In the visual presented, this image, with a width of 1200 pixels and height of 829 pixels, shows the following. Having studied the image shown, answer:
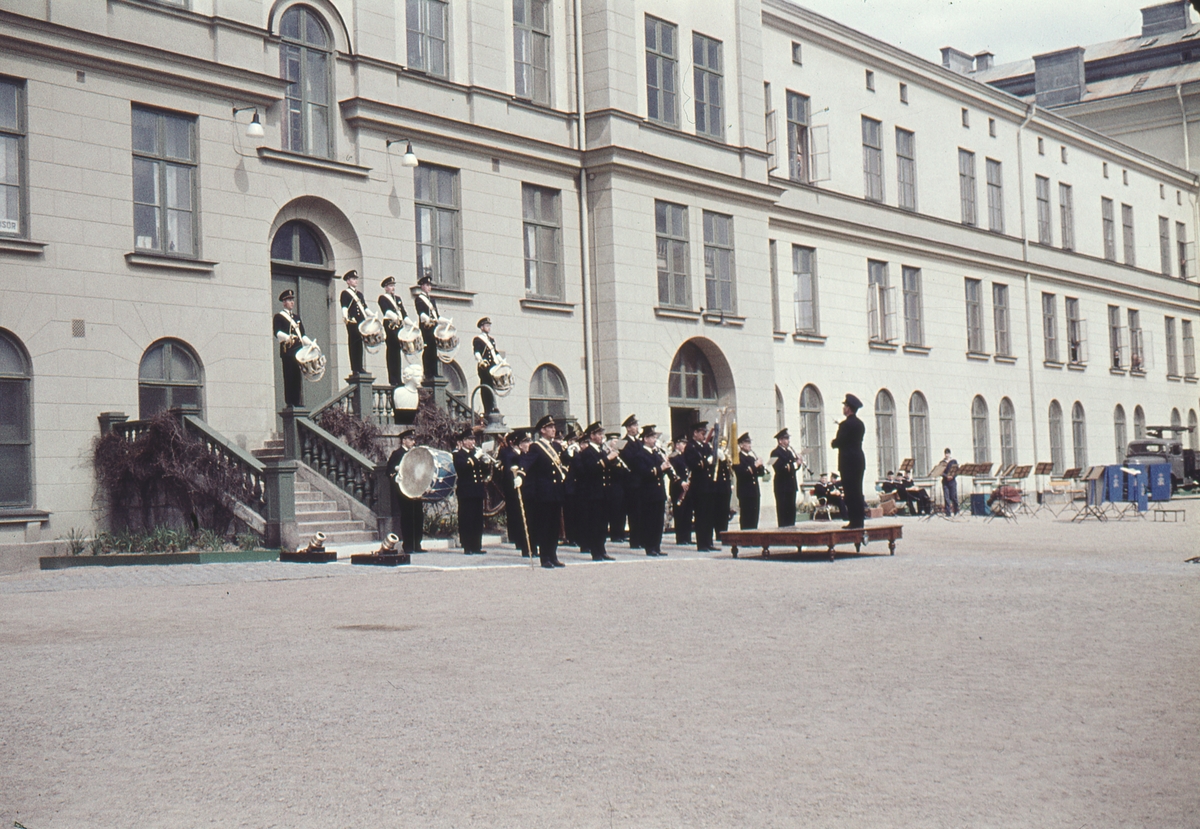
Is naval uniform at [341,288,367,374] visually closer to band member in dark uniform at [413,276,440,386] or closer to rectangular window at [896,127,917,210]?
band member in dark uniform at [413,276,440,386]

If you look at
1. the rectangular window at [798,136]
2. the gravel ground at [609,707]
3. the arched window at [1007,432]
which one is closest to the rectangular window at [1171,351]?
the arched window at [1007,432]

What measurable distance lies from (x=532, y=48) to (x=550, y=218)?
3.37m

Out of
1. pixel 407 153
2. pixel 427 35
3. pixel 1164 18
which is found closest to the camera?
pixel 407 153

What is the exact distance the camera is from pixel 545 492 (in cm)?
1736

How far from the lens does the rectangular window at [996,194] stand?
44938 mm

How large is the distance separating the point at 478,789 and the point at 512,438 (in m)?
13.7

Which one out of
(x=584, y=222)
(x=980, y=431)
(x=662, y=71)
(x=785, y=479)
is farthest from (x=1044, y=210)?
(x=785, y=479)

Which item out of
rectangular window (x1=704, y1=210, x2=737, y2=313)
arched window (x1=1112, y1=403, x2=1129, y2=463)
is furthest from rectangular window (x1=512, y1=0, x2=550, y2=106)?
arched window (x1=1112, y1=403, x2=1129, y2=463)

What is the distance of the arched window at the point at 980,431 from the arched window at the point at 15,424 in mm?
29472

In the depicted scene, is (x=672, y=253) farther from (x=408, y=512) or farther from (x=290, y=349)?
(x=408, y=512)

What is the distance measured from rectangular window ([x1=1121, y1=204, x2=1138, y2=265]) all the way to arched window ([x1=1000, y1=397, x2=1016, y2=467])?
1197 centimetres

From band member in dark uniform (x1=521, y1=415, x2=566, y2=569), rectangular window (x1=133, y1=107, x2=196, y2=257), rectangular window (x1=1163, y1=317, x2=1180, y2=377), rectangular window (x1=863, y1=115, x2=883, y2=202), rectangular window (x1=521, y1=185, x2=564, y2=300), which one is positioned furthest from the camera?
rectangular window (x1=1163, y1=317, x2=1180, y2=377)

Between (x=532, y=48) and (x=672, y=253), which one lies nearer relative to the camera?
(x=532, y=48)

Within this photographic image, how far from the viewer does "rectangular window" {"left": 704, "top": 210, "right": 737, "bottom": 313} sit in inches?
1240
